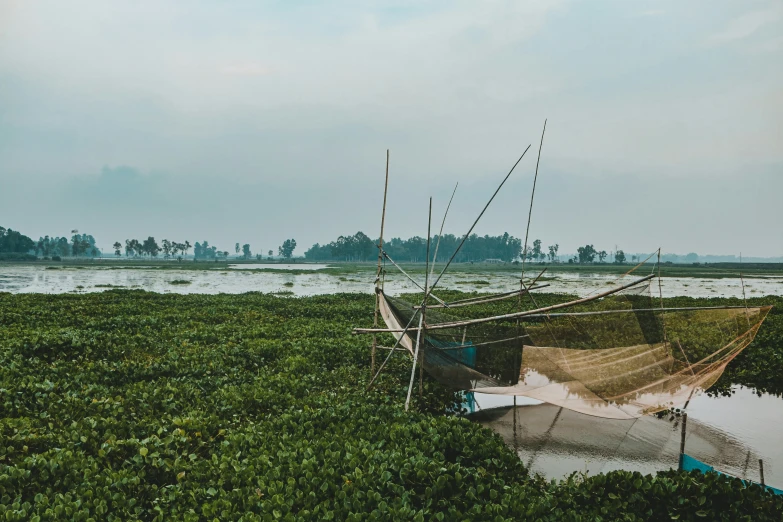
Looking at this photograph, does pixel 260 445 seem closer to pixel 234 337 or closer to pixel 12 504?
pixel 12 504

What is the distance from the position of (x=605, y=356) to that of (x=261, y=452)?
4.69 m

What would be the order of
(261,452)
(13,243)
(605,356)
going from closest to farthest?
(261,452)
(605,356)
(13,243)

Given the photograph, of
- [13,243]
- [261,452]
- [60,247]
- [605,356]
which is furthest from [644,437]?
[60,247]

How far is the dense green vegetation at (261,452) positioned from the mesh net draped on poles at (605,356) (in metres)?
0.97

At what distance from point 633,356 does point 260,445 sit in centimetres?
499

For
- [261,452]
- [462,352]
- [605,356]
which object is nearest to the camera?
[261,452]

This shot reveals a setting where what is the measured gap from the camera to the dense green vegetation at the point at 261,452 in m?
3.86

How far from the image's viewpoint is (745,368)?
31.5 feet

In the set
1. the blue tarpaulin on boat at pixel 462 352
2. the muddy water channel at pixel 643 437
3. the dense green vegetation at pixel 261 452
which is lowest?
the muddy water channel at pixel 643 437

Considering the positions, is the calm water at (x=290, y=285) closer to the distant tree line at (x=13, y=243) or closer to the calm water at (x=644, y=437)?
the calm water at (x=644, y=437)

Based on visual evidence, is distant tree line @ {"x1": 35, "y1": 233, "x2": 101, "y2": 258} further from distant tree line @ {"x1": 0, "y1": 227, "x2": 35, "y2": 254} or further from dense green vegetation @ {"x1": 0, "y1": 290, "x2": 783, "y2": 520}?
dense green vegetation @ {"x1": 0, "y1": 290, "x2": 783, "y2": 520}

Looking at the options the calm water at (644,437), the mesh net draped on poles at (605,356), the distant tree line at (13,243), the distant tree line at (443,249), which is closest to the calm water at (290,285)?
the calm water at (644,437)

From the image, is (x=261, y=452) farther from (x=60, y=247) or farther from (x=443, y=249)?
(x=60, y=247)

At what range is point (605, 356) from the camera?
258 inches
